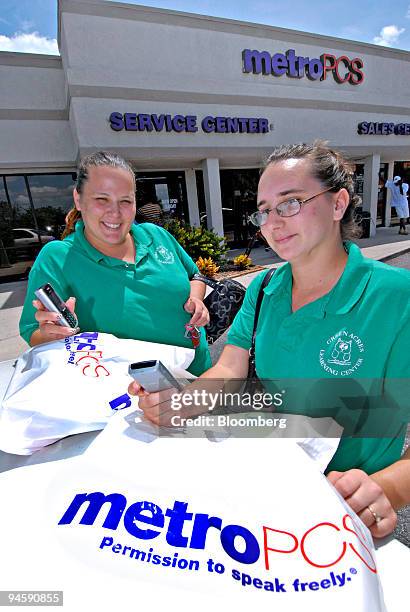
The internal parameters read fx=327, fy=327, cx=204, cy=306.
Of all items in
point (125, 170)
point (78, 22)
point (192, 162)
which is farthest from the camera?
point (192, 162)

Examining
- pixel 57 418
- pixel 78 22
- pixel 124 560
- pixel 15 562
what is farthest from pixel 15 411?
pixel 78 22

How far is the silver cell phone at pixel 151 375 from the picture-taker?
3.19 ft

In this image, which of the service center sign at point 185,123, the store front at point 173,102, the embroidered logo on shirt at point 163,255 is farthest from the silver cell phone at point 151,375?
the service center sign at point 185,123

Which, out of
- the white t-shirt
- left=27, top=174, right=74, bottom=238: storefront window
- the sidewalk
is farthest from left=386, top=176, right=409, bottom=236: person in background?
left=27, top=174, right=74, bottom=238: storefront window

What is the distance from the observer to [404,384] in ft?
3.11

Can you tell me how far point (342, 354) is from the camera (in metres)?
1.01

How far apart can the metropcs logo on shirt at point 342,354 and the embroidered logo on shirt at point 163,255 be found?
101cm

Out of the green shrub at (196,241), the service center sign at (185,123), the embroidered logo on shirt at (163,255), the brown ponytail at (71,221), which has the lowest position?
the green shrub at (196,241)

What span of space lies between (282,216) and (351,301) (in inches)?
14.5

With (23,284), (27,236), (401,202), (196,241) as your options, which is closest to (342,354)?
(196,241)

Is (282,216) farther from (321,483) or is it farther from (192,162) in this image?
(192,162)

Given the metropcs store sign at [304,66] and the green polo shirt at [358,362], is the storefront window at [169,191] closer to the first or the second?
the metropcs store sign at [304,66]

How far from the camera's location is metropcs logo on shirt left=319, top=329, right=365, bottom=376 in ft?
3.25

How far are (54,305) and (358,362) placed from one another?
111 centimetres
